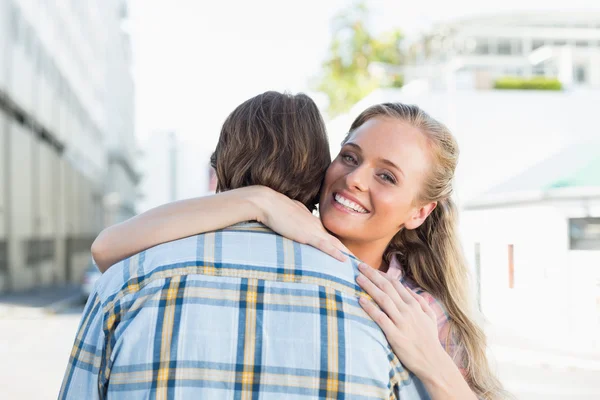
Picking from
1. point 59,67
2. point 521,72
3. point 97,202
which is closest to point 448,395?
point 521,72

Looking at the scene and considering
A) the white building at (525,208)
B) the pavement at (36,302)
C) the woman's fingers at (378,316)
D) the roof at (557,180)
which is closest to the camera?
the woman's fingers at (378,316)

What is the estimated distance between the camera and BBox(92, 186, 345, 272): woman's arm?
2018 mm

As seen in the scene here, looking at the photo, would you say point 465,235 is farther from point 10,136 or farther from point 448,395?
point 10,136

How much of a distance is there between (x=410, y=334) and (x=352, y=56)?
4104 cm

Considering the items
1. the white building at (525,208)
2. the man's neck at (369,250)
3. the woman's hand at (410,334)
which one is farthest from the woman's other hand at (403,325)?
the white building at (525,208)

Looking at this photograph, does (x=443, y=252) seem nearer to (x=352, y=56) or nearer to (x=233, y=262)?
(x=233, y=262)

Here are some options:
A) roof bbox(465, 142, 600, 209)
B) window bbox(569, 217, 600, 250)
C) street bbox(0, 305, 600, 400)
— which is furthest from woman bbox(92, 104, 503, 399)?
roof bbox(465, 142, 600, 209)

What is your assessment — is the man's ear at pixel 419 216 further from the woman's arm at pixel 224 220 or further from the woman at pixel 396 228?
the woman's arm at pixel 224 220

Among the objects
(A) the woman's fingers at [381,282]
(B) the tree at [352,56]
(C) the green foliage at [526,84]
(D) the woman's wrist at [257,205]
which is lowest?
(A) the woman's fingers at [381,282]

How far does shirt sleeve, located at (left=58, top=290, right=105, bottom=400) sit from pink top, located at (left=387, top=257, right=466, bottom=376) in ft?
3.47

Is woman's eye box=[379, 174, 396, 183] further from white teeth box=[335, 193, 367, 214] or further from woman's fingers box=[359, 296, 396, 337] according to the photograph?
woman's fingers box=[359, 296, 396, 337]

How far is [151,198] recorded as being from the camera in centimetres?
14538

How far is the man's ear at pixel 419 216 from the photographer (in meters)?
2.63

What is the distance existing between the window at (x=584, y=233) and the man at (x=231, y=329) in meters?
9.63
